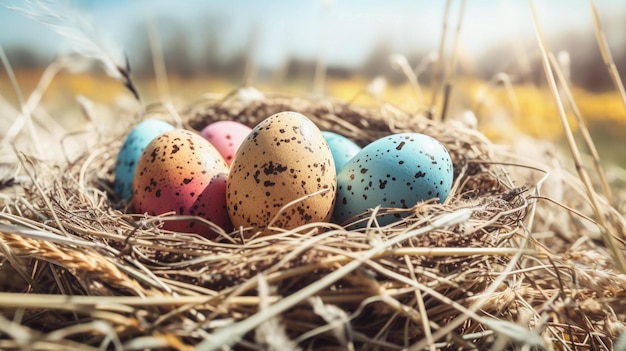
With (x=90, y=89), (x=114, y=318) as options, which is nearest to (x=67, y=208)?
(x=114, y=318)

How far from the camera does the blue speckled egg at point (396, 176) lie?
125cm

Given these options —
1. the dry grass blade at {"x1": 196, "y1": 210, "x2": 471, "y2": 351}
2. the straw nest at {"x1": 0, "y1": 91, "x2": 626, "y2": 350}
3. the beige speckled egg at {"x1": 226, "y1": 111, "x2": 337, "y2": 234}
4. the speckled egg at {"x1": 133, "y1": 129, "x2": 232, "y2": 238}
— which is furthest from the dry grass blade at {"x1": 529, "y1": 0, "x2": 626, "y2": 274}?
the speckled egg at {"x1": 133, "y1": 129, "x2": 232, "y2": 238}

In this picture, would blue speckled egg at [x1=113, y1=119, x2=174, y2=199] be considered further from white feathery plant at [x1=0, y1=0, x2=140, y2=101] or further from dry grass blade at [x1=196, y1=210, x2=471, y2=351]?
dry grass blade at [x1=196, y1=210, x2=471, y2=351]

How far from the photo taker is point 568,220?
185cm

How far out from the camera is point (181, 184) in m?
1.31

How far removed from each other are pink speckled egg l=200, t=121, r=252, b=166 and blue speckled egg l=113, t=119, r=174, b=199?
19 cm

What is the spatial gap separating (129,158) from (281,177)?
650 mm

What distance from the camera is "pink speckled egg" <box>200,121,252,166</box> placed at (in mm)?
1581

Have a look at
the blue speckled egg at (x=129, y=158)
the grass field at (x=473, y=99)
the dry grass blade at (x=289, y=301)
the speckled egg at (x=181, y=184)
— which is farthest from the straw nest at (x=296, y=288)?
the grass field at (x=473, y=99)

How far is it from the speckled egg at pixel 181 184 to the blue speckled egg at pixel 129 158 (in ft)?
0.62

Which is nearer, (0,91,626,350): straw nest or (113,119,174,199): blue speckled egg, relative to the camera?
(0,91,626,350): straw nest

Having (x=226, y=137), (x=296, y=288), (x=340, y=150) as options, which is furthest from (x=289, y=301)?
(x=226, y=137)

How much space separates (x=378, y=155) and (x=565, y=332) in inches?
24.8

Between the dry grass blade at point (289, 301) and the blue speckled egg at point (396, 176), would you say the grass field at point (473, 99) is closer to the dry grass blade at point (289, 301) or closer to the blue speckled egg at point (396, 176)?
the blue speckled egg at point (396, 176)
